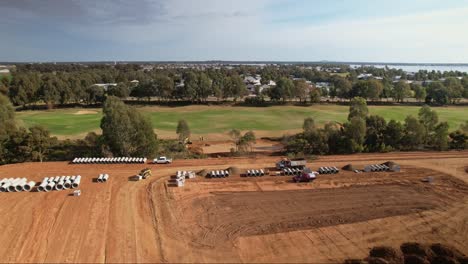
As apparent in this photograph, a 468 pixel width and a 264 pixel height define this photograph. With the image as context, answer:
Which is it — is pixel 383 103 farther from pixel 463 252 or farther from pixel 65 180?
pixel 65 180

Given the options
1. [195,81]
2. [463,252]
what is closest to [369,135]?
[463,252]

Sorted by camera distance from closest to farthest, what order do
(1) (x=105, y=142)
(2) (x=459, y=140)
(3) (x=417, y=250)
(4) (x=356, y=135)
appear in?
(3) (x=417, y=250), (1) (x=105, y=142), (4) (x=356, y=135), (2) (x=459, y=140)

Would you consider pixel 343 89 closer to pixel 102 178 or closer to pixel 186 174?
pixel 186 174

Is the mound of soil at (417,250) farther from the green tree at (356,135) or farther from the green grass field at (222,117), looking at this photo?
the green grass field at (222,117)

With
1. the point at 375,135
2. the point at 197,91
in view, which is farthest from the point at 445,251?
the point at 197,91

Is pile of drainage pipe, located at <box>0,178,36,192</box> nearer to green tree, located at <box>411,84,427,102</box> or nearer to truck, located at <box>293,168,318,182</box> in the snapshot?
truck, located at <box>293,168,318,182</box>

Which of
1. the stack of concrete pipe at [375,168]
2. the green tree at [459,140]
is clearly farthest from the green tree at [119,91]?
the green tree at [459,140]
